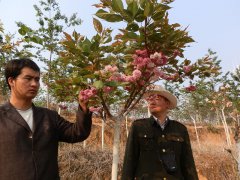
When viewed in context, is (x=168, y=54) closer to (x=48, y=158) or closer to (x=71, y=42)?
(x=71, y=42)

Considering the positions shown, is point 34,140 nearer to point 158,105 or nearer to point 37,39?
point 37,39

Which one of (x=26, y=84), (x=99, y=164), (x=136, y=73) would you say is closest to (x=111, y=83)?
(x=136, y=73)

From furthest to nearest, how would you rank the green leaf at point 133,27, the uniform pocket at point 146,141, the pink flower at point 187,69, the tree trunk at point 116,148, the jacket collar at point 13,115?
1. the uniform pocket at point 146,141
2. the pink flower at point 187,69
3. the tree trunk at point 116,148
4. the jacket collar at point 13,115
5. the green leaf at point 133,27

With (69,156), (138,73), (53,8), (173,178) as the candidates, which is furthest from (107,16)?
(53,8)

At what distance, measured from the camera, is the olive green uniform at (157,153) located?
2.66 m

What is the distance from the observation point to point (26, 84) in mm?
2088

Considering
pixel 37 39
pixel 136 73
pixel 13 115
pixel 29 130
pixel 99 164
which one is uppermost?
pixel 37 39

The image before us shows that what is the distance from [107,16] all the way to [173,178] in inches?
60.6

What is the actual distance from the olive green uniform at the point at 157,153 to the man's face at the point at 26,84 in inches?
42.6

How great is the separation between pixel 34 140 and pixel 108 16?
3.13 ft

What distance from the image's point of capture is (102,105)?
A: 2297 mm

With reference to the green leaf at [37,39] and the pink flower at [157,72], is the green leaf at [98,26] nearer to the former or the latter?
the pink flower at [157,72]

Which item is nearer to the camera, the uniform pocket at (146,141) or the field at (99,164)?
the uniform pocket at (146,141)

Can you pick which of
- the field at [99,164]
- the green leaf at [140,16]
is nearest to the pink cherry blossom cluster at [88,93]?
the green leaf at [140,16]
